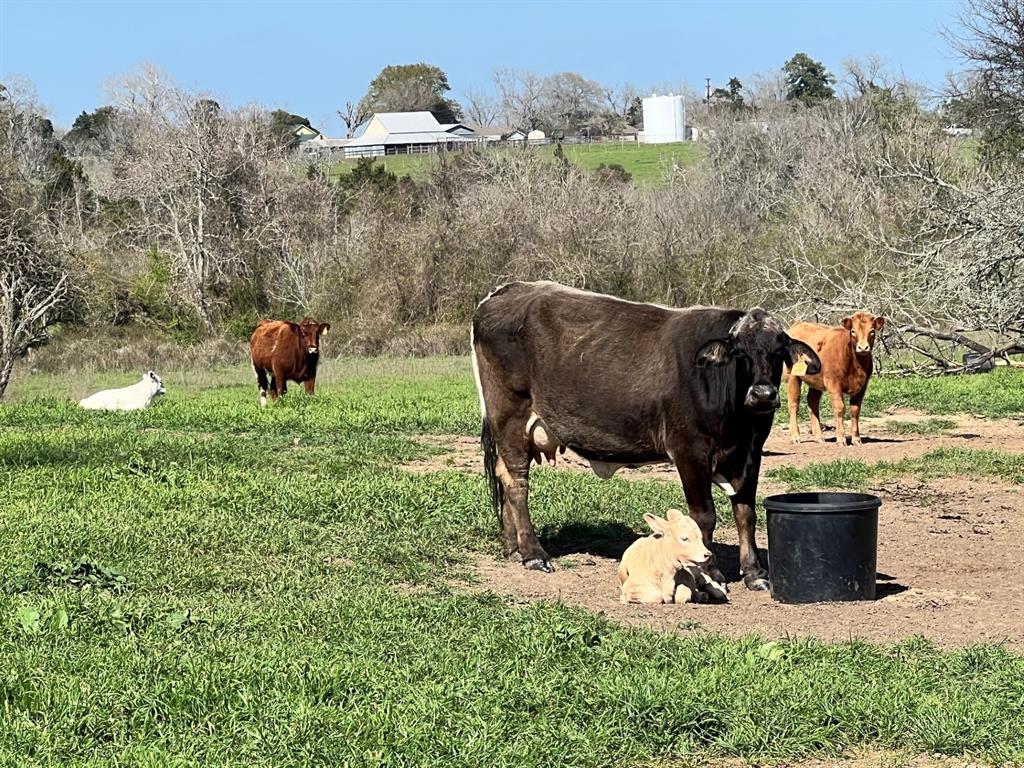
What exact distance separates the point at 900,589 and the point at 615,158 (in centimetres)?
8957

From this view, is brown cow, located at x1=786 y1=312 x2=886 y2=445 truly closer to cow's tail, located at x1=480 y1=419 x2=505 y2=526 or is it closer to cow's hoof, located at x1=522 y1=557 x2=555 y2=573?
cow's tail, located at x1=480 y1=419 x2=505 y2=526

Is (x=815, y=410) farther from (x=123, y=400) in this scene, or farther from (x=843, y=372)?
(x=123, y=400)

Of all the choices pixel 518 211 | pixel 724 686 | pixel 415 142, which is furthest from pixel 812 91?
pixel 724 686

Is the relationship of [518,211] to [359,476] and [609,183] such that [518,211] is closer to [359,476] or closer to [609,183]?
[609,183]

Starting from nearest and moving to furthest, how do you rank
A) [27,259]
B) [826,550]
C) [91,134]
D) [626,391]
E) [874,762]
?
[874,762], [826,550], [626,391], [27,259], [91,134]

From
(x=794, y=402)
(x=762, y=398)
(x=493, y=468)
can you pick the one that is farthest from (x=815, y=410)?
(x=762, y=398)

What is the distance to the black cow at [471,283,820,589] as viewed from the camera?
995cm

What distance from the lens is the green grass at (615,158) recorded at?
279 ft

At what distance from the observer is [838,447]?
17016mm

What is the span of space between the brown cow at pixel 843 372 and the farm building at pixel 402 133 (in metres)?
102

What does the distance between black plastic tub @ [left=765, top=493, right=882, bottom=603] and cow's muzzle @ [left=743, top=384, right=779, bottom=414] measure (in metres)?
0.75

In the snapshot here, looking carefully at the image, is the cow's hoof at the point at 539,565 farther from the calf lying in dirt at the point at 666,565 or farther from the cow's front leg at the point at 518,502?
the calf lying in dirt at the point at 666,565

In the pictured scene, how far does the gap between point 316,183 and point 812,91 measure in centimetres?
6313

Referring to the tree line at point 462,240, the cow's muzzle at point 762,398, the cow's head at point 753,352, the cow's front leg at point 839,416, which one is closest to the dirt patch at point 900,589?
the cow's muzzle at point 762,398
